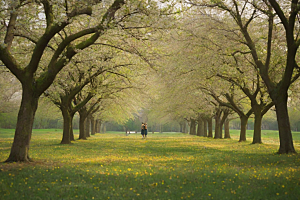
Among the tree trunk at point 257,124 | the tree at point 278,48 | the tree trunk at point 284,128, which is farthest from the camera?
the tree trunk at point 257,124

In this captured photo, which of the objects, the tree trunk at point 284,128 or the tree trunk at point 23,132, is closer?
the tree trunk at point 23,132

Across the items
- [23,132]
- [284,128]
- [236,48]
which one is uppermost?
[236,48]

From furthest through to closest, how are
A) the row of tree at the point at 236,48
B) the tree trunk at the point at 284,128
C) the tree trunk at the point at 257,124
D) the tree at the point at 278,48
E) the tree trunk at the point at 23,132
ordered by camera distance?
1. the tree trunk at the point at 257,124
2. the row of tree at the point at 236,48
3. the tree trunk at the point at 284,128
4. the tree at the point at 278,48
5. the tree trunk at the point at 23,132

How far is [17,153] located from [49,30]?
5.32 metres

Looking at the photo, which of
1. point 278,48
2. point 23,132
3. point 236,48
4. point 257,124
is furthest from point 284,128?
point 23,132

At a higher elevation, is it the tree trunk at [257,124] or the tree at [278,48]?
the tree at [278,48]

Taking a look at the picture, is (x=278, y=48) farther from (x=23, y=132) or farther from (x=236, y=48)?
(x=23, y=132)

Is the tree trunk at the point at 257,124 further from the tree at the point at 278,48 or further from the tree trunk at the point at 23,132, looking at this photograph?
the tree trunk at the point at 23,132

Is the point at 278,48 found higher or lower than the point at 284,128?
higher

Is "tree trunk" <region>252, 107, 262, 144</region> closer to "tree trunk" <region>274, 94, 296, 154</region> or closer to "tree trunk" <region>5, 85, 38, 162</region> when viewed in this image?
"tree trunk" <region>274, 94, 296, 154</region>

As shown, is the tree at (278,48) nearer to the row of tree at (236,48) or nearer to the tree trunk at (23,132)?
the row of tree at (236,48)

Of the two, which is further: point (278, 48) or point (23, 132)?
point (278, 48)

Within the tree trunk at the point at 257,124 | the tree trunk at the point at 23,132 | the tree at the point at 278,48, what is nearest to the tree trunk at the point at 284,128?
the tree at the point at 278,48

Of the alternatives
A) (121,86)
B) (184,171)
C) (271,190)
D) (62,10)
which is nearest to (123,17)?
(62,10)
